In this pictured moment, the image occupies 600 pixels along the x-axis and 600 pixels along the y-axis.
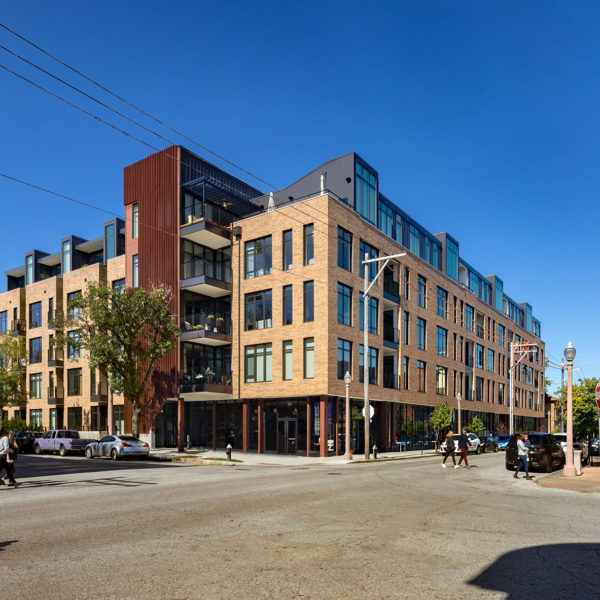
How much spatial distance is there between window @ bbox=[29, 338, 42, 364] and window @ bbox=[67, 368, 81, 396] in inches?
196

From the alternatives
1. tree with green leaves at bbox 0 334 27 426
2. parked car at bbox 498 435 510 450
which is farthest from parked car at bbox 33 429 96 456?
parked car at bbox 498 435 510 450

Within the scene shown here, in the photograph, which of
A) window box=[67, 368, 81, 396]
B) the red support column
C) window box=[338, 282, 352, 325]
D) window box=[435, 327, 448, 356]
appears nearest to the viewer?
window box=[338, 282, 352, 325]

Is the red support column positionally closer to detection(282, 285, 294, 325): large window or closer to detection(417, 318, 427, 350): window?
detection(282, 285, 294, 325): large window

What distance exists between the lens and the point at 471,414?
208ft

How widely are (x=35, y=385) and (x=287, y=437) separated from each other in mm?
28713

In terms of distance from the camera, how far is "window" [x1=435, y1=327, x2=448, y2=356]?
53.1 metres

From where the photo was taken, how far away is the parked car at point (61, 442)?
37.5m

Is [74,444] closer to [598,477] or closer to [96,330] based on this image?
[96,330]

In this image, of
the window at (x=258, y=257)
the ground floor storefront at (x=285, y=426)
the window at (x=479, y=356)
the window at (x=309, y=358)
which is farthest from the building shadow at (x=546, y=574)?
the window at (x=479, y=356)

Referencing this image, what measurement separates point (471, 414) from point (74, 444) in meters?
41.1

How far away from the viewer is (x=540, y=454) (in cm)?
2470

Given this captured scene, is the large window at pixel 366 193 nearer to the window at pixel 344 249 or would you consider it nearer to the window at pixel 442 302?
the window at pixel 344 249

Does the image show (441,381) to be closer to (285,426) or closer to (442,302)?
(442,302)

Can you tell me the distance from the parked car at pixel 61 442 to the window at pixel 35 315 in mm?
17694
